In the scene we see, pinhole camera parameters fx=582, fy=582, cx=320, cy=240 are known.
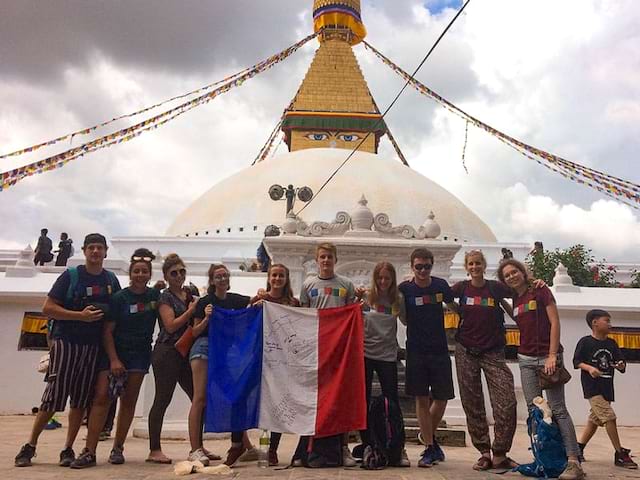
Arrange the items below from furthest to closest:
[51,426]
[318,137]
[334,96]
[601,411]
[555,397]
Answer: [334,96] → [318,137] → [51,426] → [601,411] → [555,397]

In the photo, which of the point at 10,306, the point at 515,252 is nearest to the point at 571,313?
the point at 10,306

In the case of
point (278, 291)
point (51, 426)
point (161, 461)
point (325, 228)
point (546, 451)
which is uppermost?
point (325, 228)

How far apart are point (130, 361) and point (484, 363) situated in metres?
2.63

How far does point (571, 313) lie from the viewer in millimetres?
9133

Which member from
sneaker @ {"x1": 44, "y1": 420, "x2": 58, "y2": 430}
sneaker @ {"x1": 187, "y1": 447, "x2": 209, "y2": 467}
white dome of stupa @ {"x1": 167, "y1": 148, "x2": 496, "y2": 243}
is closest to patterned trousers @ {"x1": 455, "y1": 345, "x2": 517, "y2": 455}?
sneaker @ {"x1": 187, "y1": 447, "x2": 209, "y2": 467}

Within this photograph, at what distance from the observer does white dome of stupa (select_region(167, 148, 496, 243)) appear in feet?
67.3

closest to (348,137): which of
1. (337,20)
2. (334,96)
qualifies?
(334,96)

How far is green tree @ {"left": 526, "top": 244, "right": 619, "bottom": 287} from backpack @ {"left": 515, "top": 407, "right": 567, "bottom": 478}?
39.6ft

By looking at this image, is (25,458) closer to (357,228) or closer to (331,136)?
(357,228)

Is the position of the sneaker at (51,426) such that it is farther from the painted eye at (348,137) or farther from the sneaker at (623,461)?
the painted eye at (348,137)

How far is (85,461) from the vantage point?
3980 mm

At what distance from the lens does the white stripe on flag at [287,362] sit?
427 cm

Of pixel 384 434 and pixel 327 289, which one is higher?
pixel 327 289

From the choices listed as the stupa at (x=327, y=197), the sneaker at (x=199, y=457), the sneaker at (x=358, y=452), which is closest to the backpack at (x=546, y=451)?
the sneaker at (x=358, y=452)
